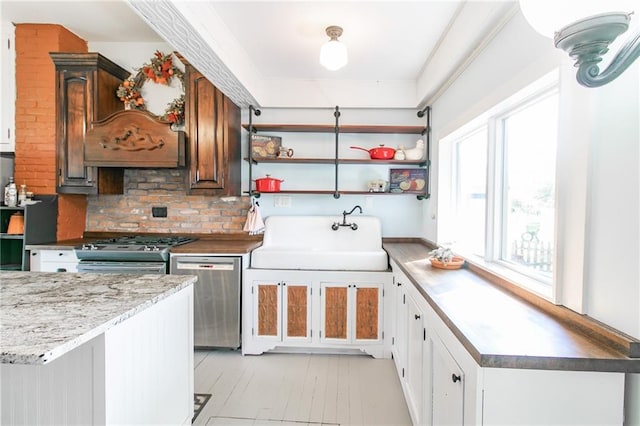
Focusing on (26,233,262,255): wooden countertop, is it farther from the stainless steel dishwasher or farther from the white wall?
the white wall

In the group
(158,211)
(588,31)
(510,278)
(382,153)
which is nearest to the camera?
(588,31)

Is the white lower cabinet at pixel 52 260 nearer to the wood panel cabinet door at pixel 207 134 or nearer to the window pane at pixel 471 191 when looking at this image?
the wood panel cabinet door at pixel 207 134

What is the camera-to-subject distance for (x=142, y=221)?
3.32m

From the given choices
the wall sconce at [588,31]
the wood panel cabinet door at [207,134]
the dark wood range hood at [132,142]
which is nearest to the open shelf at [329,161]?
the wood panel cabinet door at [207,134]

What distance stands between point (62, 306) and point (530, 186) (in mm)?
2198

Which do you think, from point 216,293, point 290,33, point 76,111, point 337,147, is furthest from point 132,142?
point 337,147

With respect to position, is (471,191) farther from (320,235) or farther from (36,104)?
(36,104)

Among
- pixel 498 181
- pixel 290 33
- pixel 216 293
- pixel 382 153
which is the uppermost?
A: pixel 290 33

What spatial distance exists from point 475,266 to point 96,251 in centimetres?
291

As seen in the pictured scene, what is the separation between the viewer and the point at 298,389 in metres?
2.21

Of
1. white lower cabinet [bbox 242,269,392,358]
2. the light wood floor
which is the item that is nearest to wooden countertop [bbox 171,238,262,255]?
white lower cabinet [bbox 242,269,392,358]

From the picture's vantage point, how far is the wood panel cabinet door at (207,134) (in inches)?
115

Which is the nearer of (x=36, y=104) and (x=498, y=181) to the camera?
(x=498, y=181)

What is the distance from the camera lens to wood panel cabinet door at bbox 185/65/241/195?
9.62ft
